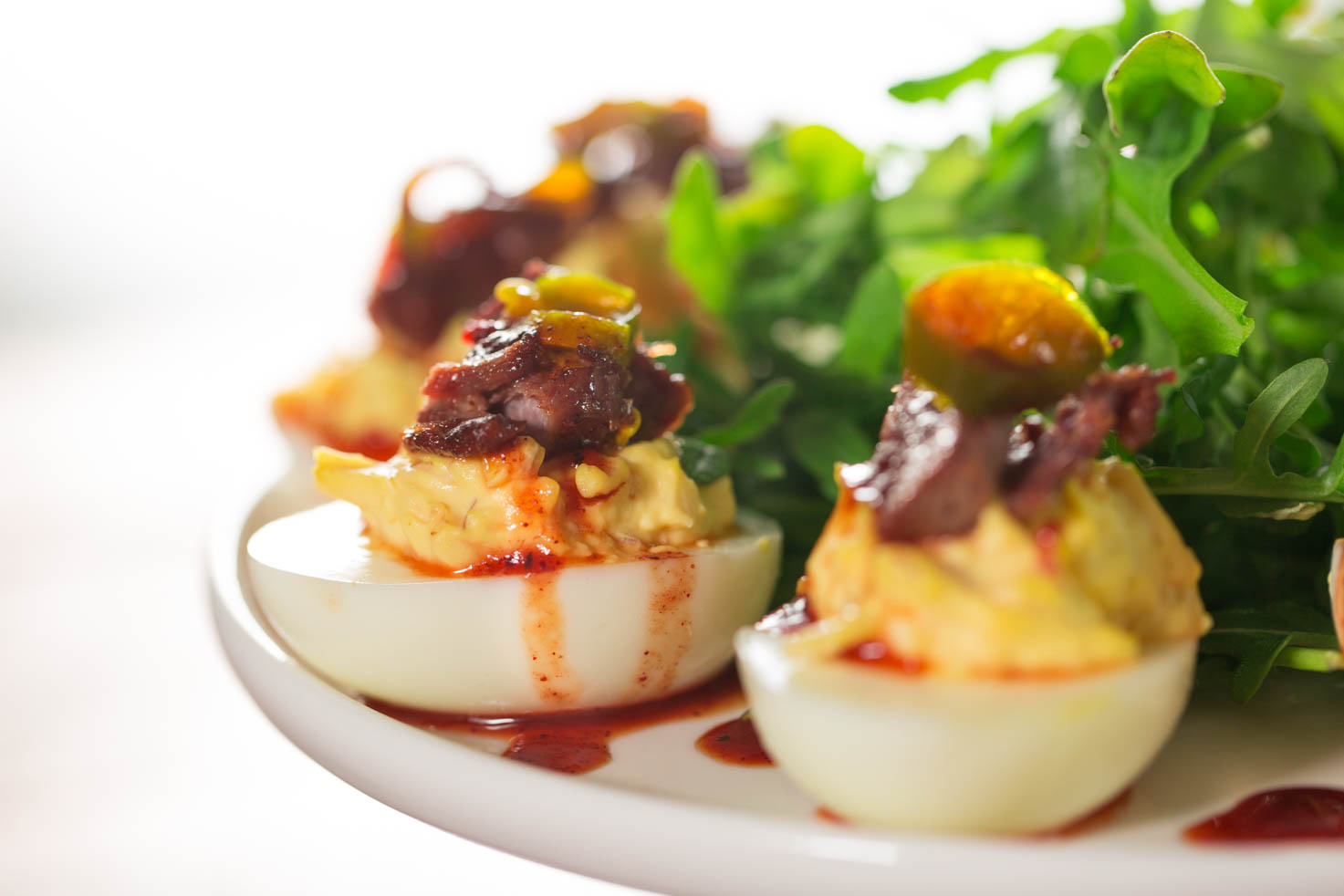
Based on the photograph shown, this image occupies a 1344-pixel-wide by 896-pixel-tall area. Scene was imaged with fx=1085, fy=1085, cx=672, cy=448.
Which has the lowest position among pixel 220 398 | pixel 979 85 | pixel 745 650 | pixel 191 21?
pixel 220 398

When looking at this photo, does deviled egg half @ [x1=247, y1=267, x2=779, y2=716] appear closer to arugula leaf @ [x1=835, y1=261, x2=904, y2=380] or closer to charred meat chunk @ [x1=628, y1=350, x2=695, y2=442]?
charred meat chunk @ [x1=628, y1=350, x2=695, y2=442]

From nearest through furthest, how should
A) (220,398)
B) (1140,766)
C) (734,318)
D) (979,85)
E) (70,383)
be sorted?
(1140,766)
(979,85)
(734,318)
(220,398)
(70,383)

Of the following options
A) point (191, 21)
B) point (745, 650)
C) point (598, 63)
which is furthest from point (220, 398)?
point (745, 650)

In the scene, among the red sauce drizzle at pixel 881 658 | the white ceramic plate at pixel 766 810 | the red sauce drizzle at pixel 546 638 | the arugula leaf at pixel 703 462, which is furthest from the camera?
the arugula leaf at pixel 703 462

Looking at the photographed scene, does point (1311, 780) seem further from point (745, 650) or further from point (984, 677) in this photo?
point (745, 650)

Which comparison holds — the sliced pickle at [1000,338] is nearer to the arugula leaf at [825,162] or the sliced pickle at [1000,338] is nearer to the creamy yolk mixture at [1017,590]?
the creamy yolk mixture at [1017,590]

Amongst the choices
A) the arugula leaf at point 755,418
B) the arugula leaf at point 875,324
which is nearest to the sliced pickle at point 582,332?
the arugula leaf at point 755,418
